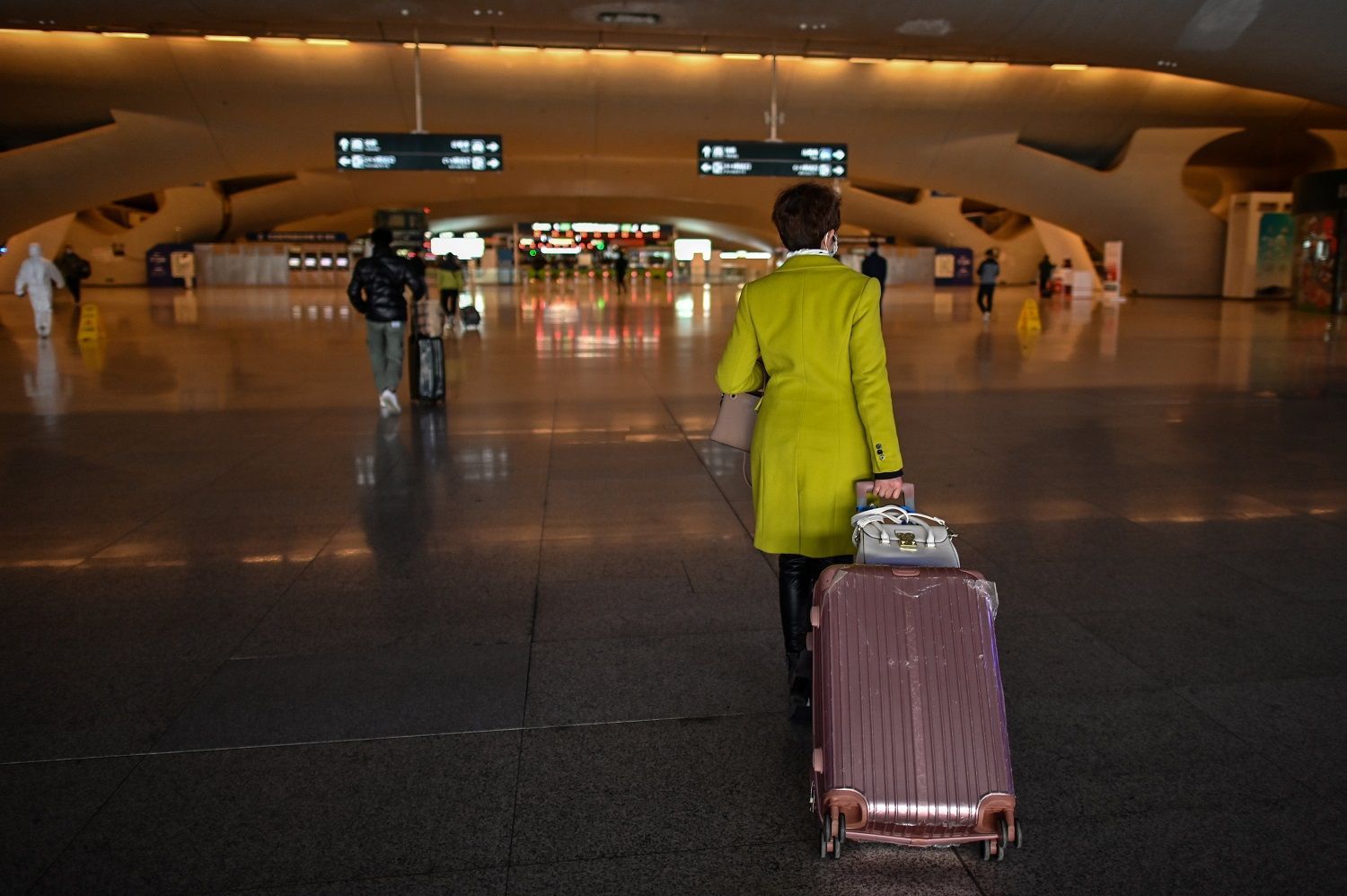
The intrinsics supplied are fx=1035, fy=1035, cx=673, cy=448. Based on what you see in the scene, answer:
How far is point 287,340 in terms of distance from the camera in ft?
63.4

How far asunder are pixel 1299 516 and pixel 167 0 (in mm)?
19022

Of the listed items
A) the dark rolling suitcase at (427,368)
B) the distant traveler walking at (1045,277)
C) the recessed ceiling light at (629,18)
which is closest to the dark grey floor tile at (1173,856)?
the dark rolling suitcase at (427,368)

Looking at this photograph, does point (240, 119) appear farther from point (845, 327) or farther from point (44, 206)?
point (845, 327)

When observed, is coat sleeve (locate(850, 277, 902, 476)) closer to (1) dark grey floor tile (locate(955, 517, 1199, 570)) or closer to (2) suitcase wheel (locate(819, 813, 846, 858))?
(2) suitcase wheel (locate(819, 813, 846, 858))

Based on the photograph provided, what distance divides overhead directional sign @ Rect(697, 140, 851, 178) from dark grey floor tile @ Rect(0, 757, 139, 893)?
23383 mm

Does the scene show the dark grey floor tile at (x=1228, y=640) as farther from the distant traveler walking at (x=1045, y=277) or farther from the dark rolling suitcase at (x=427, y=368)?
the distant traveler walking at (x=1045, y=277)

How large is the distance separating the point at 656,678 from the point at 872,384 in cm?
144

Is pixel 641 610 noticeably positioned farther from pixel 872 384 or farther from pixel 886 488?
pixel 872 384

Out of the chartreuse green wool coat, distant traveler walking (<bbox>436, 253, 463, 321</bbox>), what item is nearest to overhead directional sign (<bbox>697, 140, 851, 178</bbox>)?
distant traveler walking (<bbox>436, 253, 463, 321</bbox>)

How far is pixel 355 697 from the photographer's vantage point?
372 cm

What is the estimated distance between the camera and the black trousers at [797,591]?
348cm

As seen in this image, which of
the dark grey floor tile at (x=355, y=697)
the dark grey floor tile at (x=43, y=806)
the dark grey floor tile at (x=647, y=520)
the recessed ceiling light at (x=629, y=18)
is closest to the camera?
the dark grey floor tile at (x=43, y=806)

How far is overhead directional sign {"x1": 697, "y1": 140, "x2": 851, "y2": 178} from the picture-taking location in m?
25.2

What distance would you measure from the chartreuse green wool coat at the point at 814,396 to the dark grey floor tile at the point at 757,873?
3.08ft
